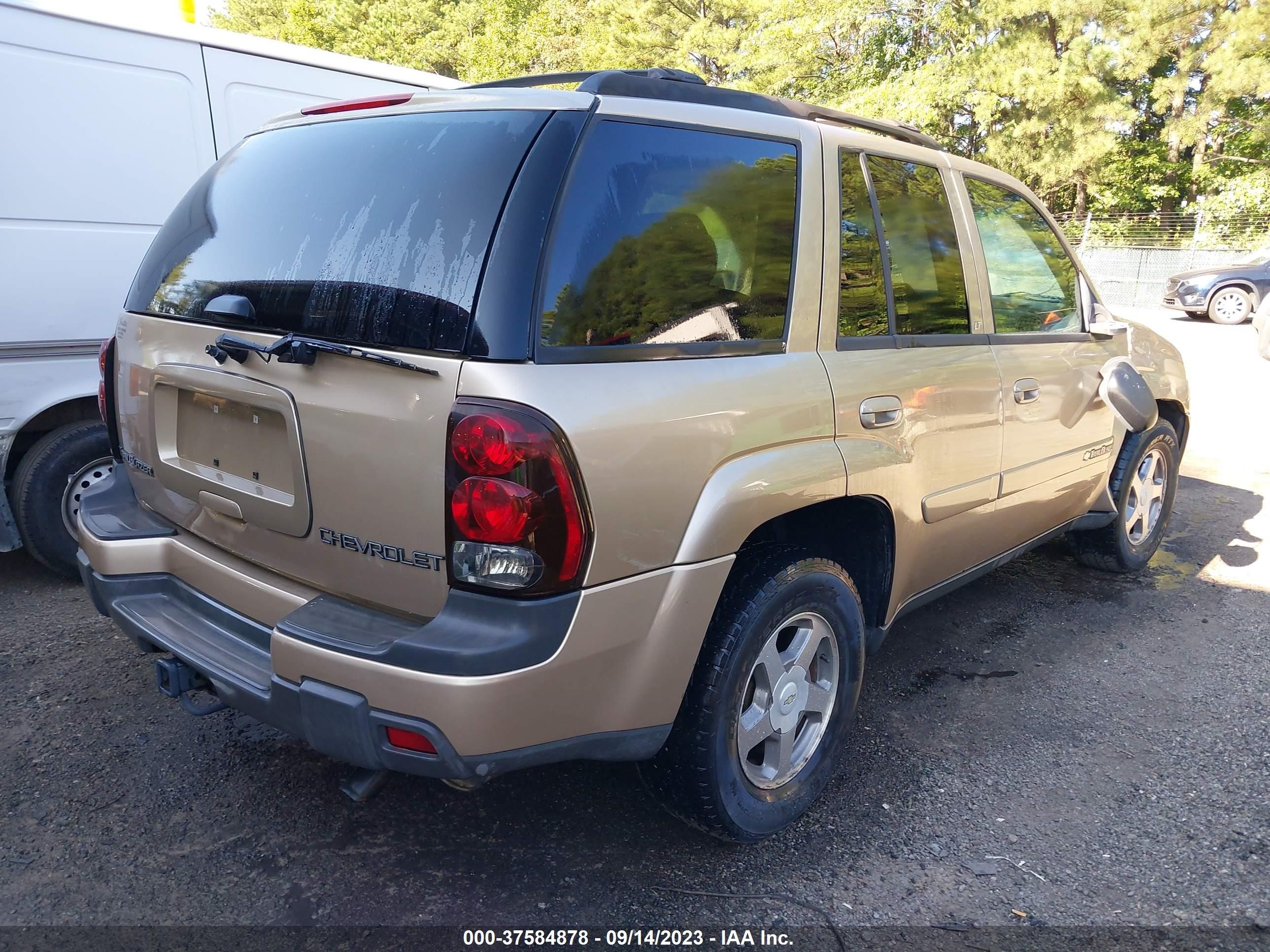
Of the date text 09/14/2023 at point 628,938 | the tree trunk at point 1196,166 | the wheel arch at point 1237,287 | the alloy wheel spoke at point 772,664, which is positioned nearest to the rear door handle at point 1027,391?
the alloy wheel spoke at point 772,664

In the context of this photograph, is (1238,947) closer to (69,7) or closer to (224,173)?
(224,173)

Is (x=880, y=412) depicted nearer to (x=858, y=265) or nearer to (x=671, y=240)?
(x=858, y=265)

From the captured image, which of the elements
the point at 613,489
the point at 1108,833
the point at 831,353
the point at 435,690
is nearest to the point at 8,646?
the point at 435,690

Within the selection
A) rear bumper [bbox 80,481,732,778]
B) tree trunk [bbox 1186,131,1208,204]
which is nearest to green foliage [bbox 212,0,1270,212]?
tree trunk [bbox 1186,131,1208,204]

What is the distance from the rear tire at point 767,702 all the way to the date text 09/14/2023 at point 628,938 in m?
0.26

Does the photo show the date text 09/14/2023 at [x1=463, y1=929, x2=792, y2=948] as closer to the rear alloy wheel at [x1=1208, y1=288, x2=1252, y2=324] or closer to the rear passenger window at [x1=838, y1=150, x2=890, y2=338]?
the rear passenger window at [x1=838, y1=150, x2=890, y2=338]

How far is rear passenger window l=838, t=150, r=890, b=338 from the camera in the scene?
2662mm

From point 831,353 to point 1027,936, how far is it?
5.09 feet

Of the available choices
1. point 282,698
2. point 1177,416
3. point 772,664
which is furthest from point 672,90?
point 1177,416

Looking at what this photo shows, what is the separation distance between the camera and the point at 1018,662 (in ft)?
12.4

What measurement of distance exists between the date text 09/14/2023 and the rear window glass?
4.53ft

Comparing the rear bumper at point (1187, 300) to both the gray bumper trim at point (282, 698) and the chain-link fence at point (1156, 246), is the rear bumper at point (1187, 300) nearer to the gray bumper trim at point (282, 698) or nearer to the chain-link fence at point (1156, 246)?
the chain-link fence at point (1156, 246)

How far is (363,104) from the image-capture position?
2500 mm

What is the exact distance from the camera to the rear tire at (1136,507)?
4.37 m
